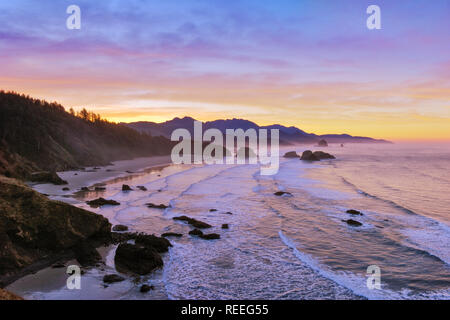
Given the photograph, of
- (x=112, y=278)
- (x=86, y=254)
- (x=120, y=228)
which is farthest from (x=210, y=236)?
(x=112, y=278)

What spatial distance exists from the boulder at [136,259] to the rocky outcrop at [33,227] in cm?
211

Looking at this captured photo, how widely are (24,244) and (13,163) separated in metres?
26.8

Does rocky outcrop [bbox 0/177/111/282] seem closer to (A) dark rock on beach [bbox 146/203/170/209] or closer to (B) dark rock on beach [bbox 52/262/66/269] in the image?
(B) dark rock on beach [bbox 52/262/66/269]

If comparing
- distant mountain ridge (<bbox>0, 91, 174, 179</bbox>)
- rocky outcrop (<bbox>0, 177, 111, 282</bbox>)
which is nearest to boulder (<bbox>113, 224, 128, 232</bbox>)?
rocky outcrop (<bbox>0, 177, 111, 282</bbox>)

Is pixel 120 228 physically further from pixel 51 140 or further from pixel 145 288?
pixel 51 140

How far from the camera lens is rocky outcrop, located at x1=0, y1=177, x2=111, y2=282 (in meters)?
10.3

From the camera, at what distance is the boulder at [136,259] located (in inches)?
450

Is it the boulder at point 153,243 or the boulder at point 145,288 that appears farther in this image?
the boulder at point 153,243

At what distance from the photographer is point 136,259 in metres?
11.8

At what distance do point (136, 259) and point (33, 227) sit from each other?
4.07 metres

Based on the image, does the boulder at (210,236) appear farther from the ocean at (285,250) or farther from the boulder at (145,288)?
the boulder at (145,288)

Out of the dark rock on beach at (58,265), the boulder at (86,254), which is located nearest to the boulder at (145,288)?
the boulder at (86,254)
